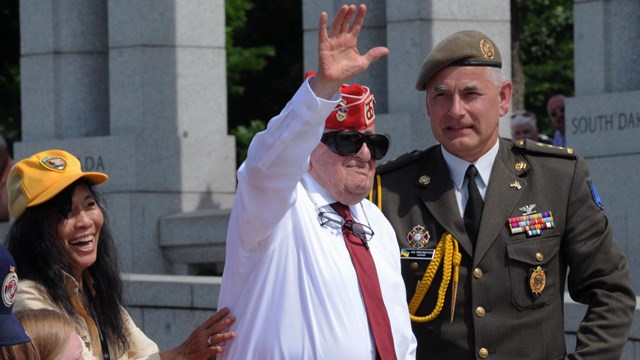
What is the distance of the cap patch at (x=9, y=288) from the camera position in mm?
4312

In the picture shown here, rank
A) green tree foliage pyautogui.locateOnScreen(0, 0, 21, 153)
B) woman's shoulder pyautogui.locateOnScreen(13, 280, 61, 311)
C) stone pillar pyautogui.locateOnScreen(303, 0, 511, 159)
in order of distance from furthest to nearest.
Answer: green tree foliage pyautogui.locateOnScreen(0, 0, 21, 153) → stone pillar pyautogui.locateOnScreen(303, 0, 511, 159) → woman's shoulder pyautogui.locateOnScreen(13, 280, 61, 311)

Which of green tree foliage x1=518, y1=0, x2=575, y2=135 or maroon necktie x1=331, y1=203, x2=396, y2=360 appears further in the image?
green tree foliage x1=518, y1=0, x2=575, y2=135

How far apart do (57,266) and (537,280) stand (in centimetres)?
165

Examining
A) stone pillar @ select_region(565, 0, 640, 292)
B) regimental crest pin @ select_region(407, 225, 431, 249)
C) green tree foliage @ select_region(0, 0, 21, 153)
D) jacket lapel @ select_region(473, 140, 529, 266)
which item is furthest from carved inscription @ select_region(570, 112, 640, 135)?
green tree foliage @ select_region(0, 0, 21, 153)

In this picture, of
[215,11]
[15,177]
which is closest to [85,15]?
[215,11]

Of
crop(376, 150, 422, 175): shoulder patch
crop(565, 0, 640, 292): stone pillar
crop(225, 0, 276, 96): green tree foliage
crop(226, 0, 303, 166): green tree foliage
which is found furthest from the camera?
crop(226, 0, 303, 166): green tree foliage

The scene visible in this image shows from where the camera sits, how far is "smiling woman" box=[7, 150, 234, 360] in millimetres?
5406

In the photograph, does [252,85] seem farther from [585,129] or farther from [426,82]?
[426,82]

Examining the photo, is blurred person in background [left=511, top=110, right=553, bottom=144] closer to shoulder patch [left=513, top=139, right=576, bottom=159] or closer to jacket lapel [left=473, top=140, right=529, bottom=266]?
shoulder patch [left=513, top=139, right=576, bottom=159]

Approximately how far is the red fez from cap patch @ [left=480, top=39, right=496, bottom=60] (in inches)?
24.7

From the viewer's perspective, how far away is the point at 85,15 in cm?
1380

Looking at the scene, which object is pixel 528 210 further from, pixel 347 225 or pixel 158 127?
pixel 158 127

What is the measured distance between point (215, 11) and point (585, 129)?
12.1 ft

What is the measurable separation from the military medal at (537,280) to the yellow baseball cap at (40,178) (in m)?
1.56
